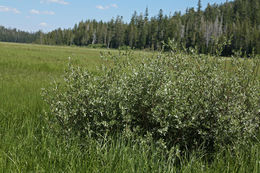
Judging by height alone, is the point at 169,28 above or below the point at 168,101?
above

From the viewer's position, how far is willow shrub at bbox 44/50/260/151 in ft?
14.8

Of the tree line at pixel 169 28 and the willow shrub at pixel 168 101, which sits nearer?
the willow shrub at pixel 168 101

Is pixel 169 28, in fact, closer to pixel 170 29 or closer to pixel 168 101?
pixel 170 29

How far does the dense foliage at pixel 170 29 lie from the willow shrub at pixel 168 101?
103 metres

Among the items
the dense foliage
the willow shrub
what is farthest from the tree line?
the willow shrub

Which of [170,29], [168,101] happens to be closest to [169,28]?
[170,29]

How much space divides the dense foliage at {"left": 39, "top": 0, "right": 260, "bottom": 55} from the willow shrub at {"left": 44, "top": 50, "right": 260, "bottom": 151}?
103043 millimetres

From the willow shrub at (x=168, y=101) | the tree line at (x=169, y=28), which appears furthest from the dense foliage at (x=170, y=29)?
the willow shrub at (x=168, y=101)

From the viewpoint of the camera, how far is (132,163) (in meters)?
3.75

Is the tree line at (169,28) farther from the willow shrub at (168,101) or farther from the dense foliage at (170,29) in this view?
the willow shrub at (168,101)

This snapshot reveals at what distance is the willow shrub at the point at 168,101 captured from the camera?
452 cm

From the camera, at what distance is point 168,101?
449 centimetres

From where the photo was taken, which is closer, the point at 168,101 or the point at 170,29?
the point at 168,101

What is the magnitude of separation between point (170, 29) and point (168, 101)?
124713 mm
